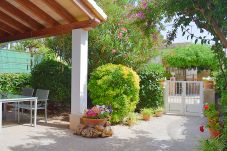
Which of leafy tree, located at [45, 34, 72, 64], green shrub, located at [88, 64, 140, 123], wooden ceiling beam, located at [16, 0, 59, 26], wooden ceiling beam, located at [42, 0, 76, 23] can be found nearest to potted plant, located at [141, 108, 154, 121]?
green shrub, located at [88, 64, 140, 123]

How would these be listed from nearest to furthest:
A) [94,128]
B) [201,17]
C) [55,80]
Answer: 1. [201,17]
2. [94,128]
3. [55,80]

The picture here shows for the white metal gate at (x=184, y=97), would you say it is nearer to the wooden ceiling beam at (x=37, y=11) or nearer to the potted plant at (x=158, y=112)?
the potted plant at (x=158, y=112)

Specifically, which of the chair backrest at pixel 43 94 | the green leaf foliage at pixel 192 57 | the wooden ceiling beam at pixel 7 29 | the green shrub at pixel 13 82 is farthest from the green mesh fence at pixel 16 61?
the green leaf foliage at pixel 192 57

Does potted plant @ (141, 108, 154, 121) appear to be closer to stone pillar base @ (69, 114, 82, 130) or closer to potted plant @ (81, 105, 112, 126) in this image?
potted plant @ (81, 105, 112, 126)

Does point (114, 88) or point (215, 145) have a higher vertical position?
point (114, 88)

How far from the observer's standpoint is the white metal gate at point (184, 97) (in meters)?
11.9

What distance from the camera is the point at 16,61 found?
45.6 ft

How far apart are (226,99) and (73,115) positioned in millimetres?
4680

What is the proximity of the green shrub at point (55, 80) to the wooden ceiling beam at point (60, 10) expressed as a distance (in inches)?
94.6

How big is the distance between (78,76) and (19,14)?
2.88m

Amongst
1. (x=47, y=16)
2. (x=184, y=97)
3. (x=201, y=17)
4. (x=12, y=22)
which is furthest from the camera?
(x=184, y=97)

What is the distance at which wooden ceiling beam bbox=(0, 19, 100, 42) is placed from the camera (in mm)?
7953

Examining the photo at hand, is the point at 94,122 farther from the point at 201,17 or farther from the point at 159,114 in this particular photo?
the point at 159,114

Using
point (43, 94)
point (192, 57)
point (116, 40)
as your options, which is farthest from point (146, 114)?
point (192, 57)
